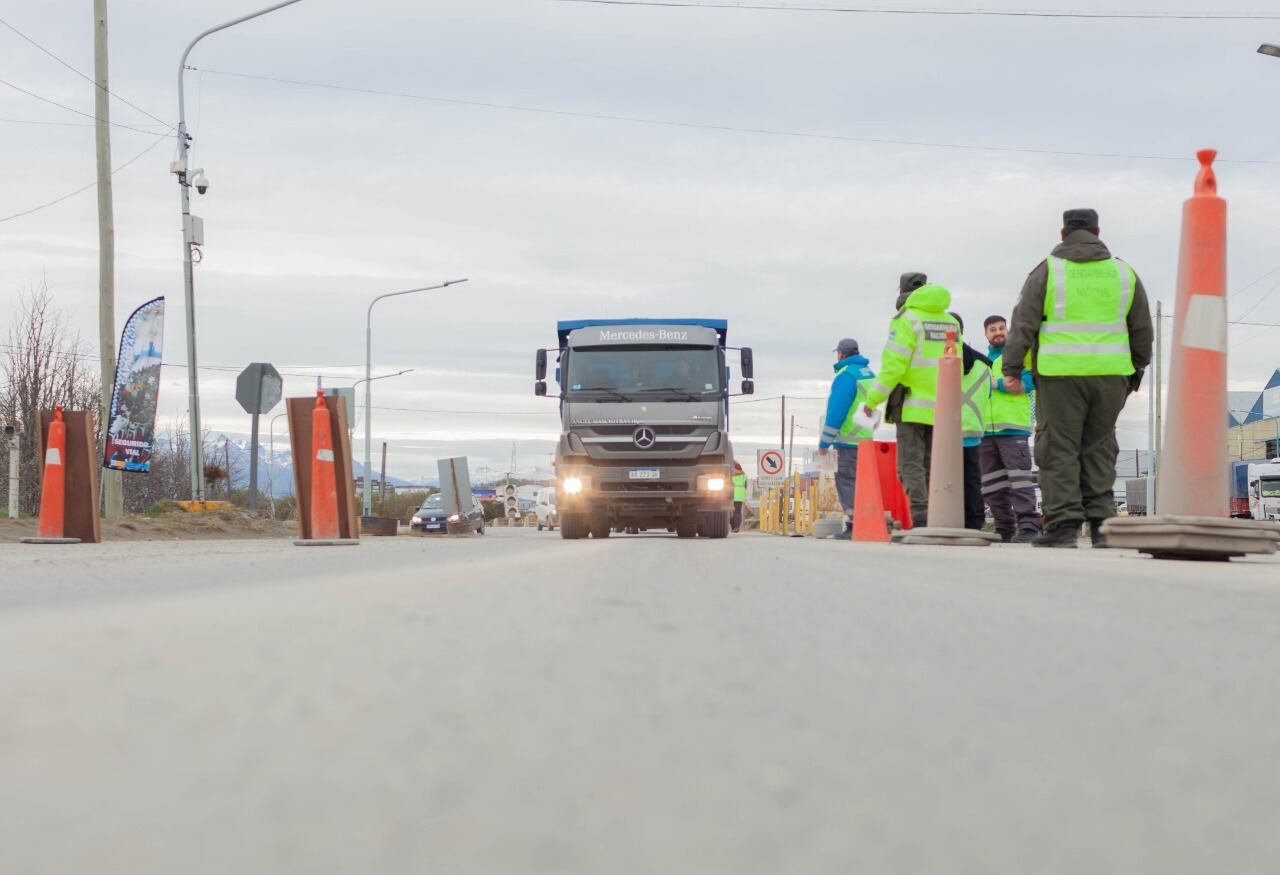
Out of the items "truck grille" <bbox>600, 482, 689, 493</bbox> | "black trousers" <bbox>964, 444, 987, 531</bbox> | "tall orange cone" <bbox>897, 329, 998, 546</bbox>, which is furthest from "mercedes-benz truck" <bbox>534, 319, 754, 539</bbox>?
"tall orange cone" <bbox>897, 329, 998, 546</bbox>

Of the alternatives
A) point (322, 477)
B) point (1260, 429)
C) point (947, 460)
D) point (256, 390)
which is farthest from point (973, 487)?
point (1260, 429)

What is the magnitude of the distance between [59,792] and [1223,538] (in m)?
5.83

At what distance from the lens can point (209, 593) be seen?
11.5 feet

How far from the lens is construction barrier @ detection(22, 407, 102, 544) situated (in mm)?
12320

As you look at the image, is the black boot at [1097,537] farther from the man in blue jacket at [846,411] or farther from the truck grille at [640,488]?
the truck grille at [640,488]

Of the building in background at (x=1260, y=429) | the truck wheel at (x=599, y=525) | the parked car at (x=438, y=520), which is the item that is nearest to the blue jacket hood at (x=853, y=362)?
the truck wheel at (x=599, y=525)

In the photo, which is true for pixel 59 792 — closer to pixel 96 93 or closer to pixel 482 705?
Result: pixel 482 705

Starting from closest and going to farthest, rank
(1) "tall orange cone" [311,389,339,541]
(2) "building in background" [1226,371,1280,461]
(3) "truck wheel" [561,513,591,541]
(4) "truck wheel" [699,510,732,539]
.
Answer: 1. (1) "tall orange cone" [311,389,339,541]
2. (3) "truck wheel" [561,513,591,541]
3. (4) "truck wheel" [699,510,732,539]
4. (2) "building in background" [1226,371,1280,461]

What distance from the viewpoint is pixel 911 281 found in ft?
41.6

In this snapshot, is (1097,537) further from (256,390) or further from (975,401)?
(256,390)

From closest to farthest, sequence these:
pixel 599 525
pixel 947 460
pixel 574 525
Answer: pixel 947 460 < pixel 574 525 < pixel 599 525

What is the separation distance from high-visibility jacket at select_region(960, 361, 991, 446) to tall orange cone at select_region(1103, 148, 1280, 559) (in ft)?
18.4

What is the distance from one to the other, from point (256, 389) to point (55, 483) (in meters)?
8.05

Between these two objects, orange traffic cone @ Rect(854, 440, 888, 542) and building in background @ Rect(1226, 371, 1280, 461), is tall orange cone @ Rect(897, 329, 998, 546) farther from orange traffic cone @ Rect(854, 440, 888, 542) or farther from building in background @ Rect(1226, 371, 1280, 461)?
building in background @ Rect(1226, 371, 1280, 461)
